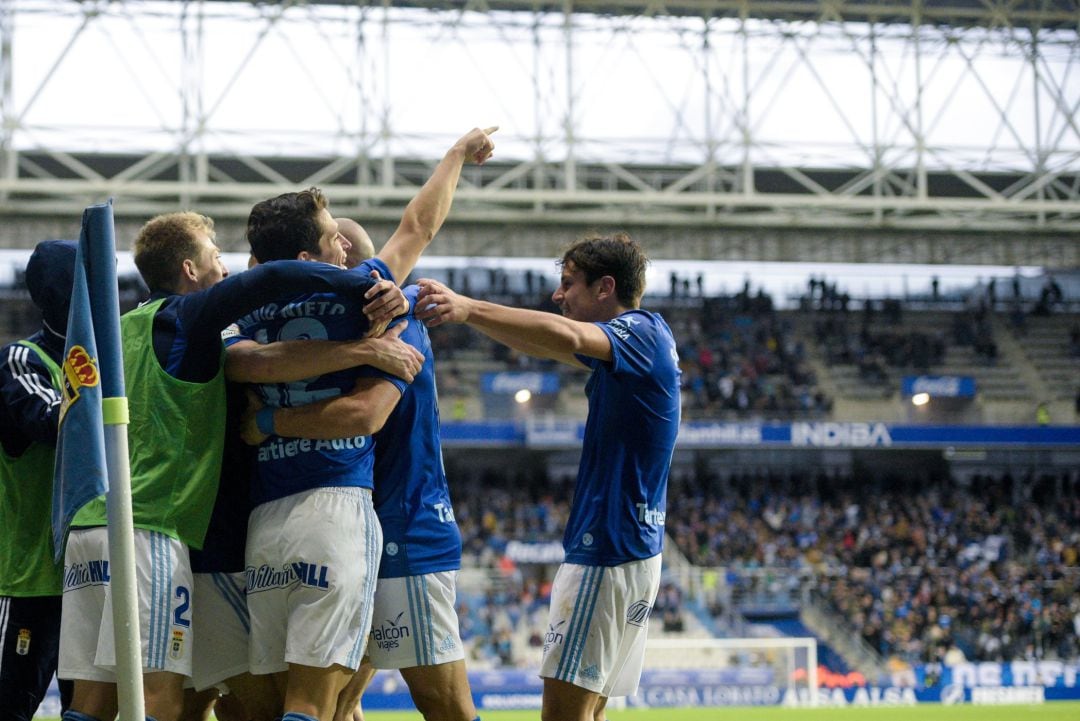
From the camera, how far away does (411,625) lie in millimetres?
4398

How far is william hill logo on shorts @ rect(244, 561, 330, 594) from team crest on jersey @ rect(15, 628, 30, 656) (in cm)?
125

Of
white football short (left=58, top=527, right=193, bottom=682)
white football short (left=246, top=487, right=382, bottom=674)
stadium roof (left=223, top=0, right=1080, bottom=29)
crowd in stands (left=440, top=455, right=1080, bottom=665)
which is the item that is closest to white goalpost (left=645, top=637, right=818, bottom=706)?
crowd in stands (left=440, top=455, right=1080, bottom=665)

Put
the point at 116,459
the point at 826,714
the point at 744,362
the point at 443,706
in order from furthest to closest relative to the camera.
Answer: the point at 744,362
the point at 826,714
the point at 443,706
the point at 116,459

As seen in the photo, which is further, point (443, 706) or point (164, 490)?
point (443, 706)

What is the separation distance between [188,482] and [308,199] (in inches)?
41.1

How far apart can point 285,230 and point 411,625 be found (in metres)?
1.43

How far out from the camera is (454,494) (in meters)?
30.0

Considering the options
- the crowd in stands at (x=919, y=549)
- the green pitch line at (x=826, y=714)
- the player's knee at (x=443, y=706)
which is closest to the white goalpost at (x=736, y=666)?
the green pitch line at (x=826, y=714)

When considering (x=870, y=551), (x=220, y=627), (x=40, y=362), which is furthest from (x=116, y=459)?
(x=870, y=551)

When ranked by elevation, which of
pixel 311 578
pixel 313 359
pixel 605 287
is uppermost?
pixel 605 287

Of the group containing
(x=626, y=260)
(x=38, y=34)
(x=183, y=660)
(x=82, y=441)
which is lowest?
(x=183, y=660)

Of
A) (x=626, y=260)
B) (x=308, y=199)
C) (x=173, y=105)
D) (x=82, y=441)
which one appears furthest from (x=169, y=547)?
(x=173, y=105)

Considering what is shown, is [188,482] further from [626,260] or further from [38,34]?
[38,34]

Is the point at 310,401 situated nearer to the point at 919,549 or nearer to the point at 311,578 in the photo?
the point at 311,578
